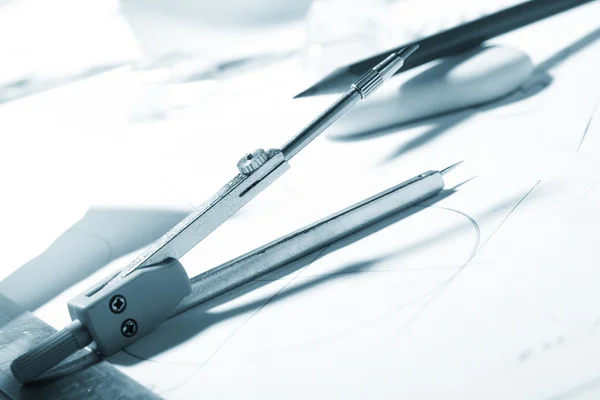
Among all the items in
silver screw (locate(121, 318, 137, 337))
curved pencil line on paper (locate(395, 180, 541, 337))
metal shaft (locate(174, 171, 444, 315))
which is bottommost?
curved pencil line on paper (locate(395, 180, 541, 337))

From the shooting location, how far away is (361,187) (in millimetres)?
578

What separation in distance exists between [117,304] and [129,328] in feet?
0.06

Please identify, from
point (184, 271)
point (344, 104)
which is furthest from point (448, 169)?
point (184, 271)

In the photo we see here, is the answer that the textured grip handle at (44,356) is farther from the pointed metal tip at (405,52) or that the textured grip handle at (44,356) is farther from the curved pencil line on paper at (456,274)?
the pointed metal tip at (405,52)

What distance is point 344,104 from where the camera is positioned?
51 cm

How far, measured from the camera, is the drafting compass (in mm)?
388

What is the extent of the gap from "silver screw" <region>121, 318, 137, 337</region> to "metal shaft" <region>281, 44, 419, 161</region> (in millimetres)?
153

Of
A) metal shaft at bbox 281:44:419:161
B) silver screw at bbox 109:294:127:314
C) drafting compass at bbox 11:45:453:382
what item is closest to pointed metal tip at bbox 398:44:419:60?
metal shaft at bbox 281:44:419:161

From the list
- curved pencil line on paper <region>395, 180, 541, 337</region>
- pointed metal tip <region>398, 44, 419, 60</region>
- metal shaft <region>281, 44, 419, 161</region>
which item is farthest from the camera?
pointed metal tip <region>398, 44, 419, 60</region>

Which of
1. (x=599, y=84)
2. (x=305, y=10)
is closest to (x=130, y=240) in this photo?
(x=599, y=84)

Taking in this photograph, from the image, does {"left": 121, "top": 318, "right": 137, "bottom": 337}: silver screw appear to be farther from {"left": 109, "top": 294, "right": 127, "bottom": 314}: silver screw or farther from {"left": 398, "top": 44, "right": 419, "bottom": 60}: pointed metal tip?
{"left": 398, "top": 44, "right": 419, "bottom": 60}: pointed metal tip

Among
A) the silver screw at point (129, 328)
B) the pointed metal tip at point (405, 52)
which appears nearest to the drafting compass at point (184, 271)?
the silver screw at point (129, 328)

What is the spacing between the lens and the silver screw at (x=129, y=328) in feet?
1.32

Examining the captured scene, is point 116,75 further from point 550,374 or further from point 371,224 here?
point 550,374
